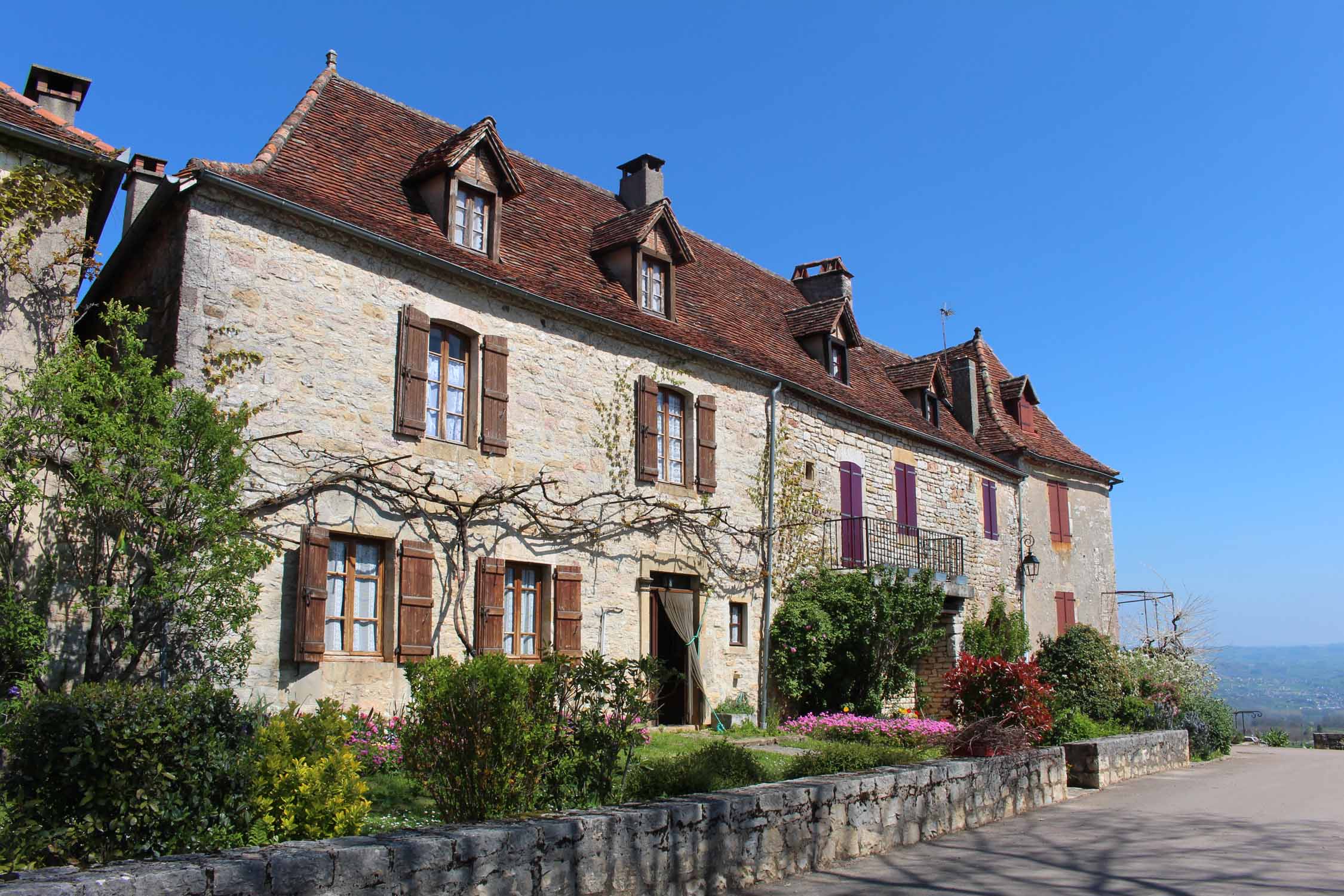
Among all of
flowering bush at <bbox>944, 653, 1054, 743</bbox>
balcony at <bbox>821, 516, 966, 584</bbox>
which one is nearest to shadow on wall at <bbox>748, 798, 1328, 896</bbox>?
flowering bush at <bbox>944, 653, 1054, 743</bbox>

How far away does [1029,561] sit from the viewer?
23.0 metres

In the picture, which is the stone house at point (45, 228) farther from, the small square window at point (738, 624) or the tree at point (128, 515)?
the small square window at point (738, 624)

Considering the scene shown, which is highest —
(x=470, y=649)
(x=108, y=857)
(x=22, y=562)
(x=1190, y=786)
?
(x=22, y=562)

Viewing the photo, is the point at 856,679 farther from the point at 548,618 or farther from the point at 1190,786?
the point at 548,618

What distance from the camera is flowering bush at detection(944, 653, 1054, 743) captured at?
1166 cm

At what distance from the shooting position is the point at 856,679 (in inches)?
636

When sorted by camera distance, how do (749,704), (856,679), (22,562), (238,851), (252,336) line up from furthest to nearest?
(856,679), (749,704), (252,336), (22,562), (238,851)

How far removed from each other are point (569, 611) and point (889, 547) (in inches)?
307

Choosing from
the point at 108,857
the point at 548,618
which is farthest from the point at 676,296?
the point at 108,857

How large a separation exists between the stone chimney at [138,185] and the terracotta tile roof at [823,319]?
1062cm

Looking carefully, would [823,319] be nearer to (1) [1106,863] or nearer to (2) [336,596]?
(2) [336,596]

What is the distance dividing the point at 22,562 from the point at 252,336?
279 cm

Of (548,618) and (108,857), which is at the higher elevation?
(548,618)

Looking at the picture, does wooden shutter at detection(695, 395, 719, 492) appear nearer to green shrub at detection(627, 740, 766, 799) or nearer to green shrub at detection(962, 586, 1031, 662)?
green shrub at detection(627, 740, 766, 799)
